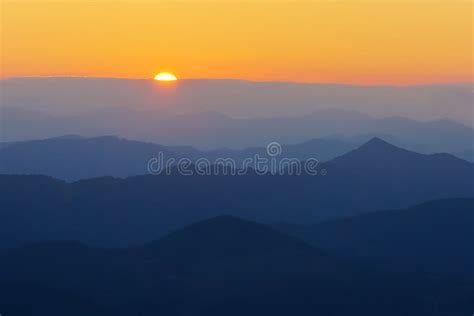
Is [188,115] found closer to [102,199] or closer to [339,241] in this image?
[102,199]

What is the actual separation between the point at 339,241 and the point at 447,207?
493 inches

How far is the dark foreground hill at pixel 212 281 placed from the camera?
52.2 metres

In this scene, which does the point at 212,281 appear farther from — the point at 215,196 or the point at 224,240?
the point at 215,196

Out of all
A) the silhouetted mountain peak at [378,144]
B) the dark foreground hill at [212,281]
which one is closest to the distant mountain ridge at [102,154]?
the silhouetted mountain peak at [378,144]

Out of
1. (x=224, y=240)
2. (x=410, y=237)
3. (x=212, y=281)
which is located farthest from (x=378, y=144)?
Result: (x=212, y=281)

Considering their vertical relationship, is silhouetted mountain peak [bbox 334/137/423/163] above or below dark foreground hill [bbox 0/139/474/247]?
above

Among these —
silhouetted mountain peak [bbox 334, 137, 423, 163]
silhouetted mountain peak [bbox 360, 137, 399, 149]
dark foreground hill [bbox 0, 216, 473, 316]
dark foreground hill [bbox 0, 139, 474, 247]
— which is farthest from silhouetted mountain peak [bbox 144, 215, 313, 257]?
silhouetted mountain peak [bbox 360, 137, 399, 149]

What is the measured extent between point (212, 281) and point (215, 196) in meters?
28.2

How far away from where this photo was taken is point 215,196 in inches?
3376

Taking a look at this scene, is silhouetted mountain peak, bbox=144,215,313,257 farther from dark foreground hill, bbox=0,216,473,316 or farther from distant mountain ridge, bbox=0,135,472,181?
distant mountain ridge, bbox=0,135,472,181

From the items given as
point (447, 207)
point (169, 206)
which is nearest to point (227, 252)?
point (169, 206)

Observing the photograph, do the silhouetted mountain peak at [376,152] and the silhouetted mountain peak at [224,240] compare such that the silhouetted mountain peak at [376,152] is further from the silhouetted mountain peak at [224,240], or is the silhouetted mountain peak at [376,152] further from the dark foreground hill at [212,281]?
the dark foreground hill at [212,281]

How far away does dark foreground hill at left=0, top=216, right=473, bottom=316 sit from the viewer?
52188 mm

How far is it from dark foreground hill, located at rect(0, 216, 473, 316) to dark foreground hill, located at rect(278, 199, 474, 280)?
7.58m
